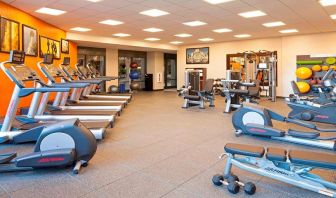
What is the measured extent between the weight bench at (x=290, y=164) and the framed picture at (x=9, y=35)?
5584mm

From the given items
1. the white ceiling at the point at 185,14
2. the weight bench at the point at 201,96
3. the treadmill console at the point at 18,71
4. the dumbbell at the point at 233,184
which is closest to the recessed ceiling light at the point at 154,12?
the white ceiling at the point at 185,14

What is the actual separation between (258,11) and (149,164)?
17.9ft

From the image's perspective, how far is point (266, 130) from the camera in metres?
3.74

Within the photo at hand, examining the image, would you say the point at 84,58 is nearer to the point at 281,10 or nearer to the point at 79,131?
the point at 281,10

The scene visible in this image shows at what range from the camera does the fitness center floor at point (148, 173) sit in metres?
2.22

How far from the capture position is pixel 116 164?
2920 mm

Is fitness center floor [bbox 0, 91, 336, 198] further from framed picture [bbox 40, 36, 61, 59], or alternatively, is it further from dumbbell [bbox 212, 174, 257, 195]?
framed picture [bbox 40, 36, 61, 59]

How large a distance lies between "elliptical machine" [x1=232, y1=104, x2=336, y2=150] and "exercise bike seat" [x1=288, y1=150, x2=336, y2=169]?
142 centimetres

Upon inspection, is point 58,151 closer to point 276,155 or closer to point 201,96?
point 276,155

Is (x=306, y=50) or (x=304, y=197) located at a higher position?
(x=306, y=50)

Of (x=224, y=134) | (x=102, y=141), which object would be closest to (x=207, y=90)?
(x=224, y=134)

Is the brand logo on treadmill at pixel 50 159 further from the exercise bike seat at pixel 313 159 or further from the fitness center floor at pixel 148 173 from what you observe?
the exercise bike seat at pixel 313 159

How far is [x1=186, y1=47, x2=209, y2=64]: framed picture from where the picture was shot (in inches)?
539

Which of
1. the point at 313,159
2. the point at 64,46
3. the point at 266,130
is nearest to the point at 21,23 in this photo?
the point at 64,46
